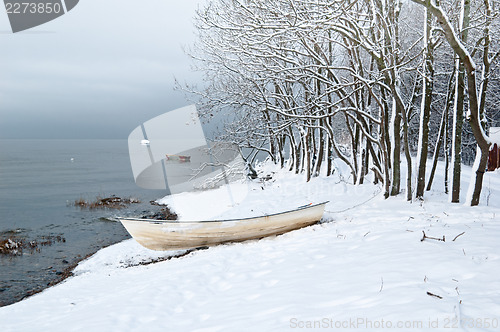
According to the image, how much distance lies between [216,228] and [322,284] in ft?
16.6

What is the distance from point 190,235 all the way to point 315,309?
20.4 ft

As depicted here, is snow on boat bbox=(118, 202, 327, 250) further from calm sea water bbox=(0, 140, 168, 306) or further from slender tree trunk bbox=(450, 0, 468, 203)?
calm sea water bbox=(0, 140, 168, 306)

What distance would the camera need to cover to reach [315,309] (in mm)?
4012

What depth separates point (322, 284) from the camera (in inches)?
190

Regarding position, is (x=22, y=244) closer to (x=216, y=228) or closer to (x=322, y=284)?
(x=216, y=228)

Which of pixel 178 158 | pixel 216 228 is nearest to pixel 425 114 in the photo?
pixel 216 228

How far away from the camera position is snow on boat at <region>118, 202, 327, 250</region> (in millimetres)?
9391

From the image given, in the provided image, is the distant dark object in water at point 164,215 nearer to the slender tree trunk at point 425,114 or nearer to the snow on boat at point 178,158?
the slender tree trunk at point 425,114

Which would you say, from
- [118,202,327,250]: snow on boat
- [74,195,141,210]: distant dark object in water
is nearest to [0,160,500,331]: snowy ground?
[118,202,327,250]: snow on boat

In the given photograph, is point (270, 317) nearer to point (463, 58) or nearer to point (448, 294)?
point (448, 294)

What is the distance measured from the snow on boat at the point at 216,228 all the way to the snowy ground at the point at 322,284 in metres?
0.44

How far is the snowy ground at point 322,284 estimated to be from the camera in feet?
11.9

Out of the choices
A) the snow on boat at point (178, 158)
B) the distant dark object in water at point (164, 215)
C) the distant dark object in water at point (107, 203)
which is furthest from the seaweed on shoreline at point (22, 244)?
the snow on boat at point (178, 158)

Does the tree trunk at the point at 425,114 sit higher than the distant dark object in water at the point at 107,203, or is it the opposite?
the tree trunk at the point at 425,114
